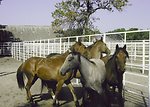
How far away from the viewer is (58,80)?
7047 millimetres

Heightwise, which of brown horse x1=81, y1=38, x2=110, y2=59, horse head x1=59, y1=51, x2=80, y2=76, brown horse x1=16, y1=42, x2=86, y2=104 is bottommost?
brown horse x1=16, y1=42, x2=86, y2=104

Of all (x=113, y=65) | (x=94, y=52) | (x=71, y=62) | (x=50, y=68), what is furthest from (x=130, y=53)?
(x=71, y=62)

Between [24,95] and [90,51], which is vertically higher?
[90,51]

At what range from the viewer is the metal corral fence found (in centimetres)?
773

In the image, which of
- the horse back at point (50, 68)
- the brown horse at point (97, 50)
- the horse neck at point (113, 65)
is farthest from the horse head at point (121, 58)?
the horse back at point (50, 68)

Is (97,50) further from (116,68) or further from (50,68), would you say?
(50,68)

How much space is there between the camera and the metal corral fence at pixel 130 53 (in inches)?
304

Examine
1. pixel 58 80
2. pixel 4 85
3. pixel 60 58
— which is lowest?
pixel 4 85

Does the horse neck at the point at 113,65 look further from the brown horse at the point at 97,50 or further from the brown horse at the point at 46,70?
the brown horse at the point at 46,70

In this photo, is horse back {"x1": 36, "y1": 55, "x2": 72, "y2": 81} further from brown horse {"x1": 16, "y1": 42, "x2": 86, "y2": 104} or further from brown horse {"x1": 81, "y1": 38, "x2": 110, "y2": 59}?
brown horse {"x1": 81, "y1": 38, "x2": 110, "y2": 59}

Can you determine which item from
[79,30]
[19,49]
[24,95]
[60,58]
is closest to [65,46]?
[24,95]

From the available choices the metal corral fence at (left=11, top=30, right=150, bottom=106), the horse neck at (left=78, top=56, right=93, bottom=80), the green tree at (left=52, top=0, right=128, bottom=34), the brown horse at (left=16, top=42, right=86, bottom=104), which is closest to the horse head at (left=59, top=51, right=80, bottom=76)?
the horse neck at (left=78, top=56, right=93, bottom=80)

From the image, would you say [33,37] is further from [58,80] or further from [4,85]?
[58,80]

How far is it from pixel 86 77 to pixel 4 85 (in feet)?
18.5
